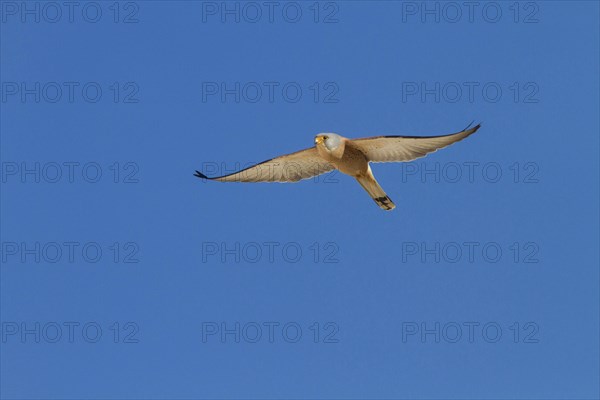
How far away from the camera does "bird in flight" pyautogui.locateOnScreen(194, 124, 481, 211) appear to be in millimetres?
18484

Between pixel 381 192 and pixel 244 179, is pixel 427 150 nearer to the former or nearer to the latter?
pixel 381 192

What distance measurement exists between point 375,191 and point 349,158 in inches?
42.0

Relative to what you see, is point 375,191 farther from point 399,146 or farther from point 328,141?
point 328,141

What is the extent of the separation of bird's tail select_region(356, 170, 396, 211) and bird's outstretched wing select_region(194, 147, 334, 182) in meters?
0.78

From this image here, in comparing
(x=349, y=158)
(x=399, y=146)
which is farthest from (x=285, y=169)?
(x=399, y=146)

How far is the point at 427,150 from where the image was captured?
61.2 feet

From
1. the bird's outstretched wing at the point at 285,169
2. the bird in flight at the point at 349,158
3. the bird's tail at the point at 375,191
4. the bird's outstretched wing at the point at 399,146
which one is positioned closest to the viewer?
the bird's outstretched wing at the point at 399,146

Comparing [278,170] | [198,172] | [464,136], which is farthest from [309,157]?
[464,136]

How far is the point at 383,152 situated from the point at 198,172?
3775 millimetres

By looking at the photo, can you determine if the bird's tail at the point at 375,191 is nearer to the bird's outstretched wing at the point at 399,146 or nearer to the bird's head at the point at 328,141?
the bird's outstretched wing at the point at 399,146

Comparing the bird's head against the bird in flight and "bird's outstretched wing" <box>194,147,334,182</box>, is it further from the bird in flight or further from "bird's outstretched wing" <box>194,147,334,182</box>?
"bird's outstretched wing" <box>194,147,334,182</box>

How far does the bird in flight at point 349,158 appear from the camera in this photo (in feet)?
60.6

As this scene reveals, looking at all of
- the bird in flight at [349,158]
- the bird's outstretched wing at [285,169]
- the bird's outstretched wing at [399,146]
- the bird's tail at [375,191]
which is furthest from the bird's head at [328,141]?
the bird's tail at [375,191]

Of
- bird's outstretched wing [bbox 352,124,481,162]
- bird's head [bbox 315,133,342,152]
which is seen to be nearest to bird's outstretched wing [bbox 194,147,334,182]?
bird's head [bbox 315,133,342,152]
